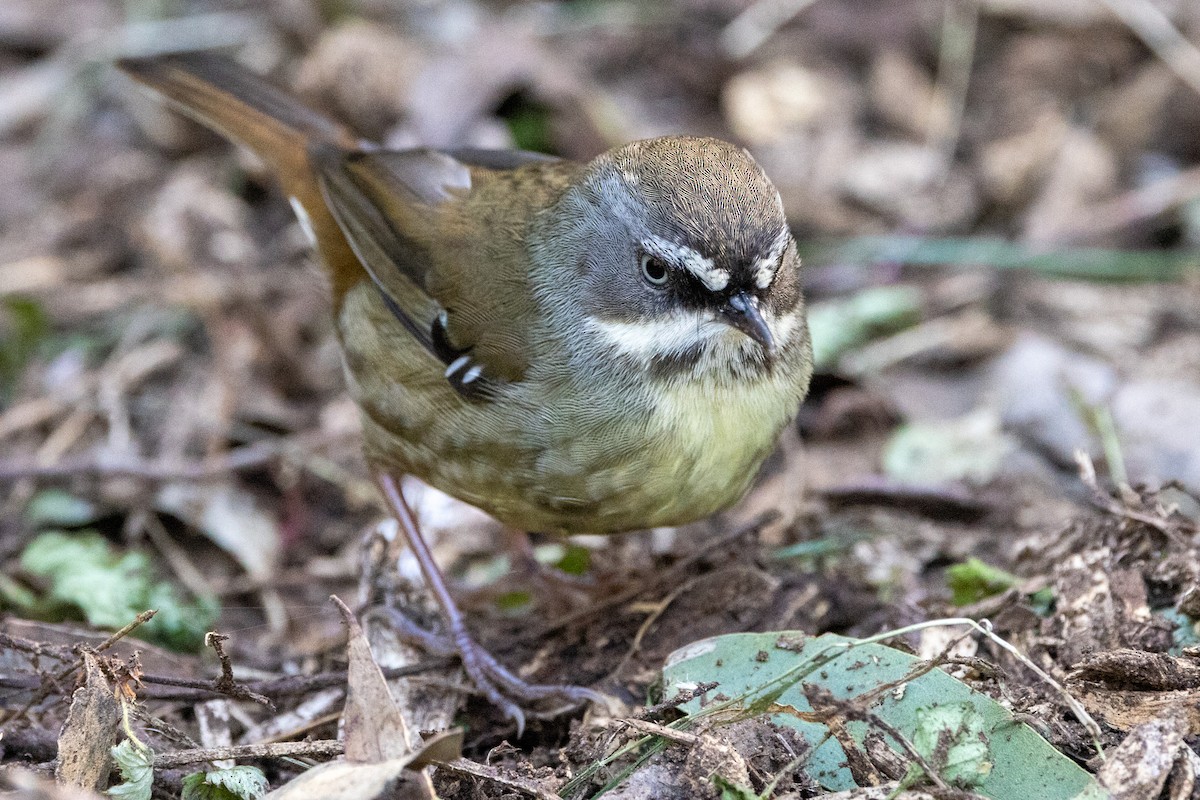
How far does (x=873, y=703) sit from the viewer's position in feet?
10.7

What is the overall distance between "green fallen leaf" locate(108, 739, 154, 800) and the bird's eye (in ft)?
6.24

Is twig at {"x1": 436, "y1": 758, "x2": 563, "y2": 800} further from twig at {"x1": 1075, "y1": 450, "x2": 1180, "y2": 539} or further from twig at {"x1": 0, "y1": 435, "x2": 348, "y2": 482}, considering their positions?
twig at {"x1": 0, "y1": 435, "x2": 348, "y2": 482}

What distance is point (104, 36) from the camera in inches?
313

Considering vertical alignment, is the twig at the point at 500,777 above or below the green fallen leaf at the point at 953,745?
below

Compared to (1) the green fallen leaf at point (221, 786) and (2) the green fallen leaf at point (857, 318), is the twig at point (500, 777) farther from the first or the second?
(2) the green fallen leaf at point (857, 318)

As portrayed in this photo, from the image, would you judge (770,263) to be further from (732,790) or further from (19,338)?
(19,338)

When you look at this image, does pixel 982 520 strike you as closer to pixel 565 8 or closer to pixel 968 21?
pixel 968 21

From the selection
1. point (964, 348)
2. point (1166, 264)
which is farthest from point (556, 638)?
point (1166, 264)

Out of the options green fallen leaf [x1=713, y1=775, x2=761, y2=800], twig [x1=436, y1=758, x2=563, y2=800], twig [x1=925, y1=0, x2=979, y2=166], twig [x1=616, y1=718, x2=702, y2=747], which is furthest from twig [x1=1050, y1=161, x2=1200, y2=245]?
twig [x1=436, y1=758, x2=563, y2=800]

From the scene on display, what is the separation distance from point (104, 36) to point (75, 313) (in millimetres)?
2256

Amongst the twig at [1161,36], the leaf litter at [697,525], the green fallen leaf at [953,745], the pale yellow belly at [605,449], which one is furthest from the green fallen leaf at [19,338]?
the twig at [1161,36]

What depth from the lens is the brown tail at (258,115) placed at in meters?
5.40

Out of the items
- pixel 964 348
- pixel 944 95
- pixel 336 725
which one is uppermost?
pixel 944 95

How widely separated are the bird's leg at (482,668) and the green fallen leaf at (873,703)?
50 cm
